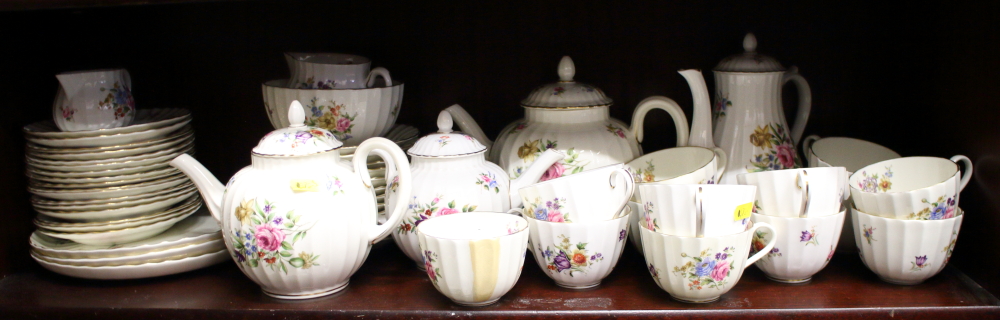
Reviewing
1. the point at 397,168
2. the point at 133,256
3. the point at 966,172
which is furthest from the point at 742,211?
the point at 133,256

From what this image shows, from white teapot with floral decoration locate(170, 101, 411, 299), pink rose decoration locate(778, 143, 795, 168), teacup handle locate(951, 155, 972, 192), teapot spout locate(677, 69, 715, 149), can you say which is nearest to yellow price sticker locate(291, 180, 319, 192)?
white teapot with floral decoration locate(170, 101, 411, 299)

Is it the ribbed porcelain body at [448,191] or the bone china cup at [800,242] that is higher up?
the ribbed porcelain body at [448,191]

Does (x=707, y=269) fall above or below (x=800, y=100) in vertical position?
below

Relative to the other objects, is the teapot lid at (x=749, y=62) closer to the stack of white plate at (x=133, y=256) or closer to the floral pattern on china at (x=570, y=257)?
the floral pattern on china at (x=570, y=257)

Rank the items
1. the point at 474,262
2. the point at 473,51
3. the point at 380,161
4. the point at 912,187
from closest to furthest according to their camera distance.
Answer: the point at 474,262
the point at 912,187
the point at 380,161
the point at 473,51

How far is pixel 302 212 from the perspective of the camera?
0.78m

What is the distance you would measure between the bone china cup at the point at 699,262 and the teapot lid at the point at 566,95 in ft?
0.77

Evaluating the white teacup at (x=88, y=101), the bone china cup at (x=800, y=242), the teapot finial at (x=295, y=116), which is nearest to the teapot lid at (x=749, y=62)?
the bone china cup at (x=800, y=242)

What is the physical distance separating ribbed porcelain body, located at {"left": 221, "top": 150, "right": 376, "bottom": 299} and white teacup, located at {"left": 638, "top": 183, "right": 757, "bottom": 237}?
1.07 ft

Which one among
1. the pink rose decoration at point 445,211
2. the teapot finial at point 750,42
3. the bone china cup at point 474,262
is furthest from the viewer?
the teapot finial at point 750,42

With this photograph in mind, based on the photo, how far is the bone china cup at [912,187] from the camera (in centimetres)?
79

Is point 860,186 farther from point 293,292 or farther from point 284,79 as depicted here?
point 284,79

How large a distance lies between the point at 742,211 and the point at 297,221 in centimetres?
46

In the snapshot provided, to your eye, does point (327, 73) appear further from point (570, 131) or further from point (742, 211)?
point (742, 211)
